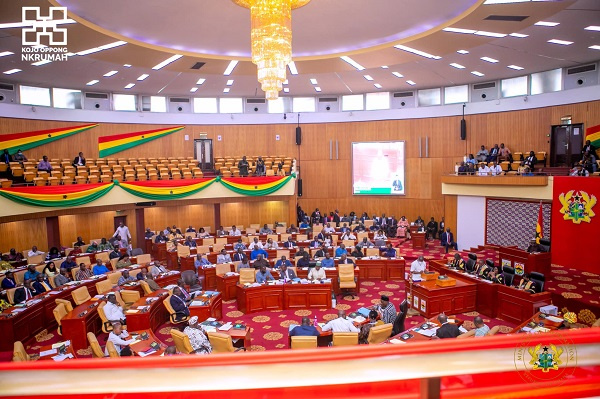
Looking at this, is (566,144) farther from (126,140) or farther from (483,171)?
(126,140)

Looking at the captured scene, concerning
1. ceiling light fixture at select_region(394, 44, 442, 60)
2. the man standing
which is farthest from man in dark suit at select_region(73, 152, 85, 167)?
ceiling light fixture at select_region(394, 44, 442, 60)

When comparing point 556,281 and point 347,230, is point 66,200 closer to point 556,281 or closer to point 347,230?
point 347,230

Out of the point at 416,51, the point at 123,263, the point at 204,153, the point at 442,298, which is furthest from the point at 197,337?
the point at 204,153

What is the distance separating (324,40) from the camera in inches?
485

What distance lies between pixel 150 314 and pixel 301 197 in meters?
14.6

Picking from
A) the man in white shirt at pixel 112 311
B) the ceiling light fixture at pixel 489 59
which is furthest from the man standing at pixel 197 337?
the ceiling light fixture at pixel 489 59

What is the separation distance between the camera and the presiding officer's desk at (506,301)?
28.1 feet

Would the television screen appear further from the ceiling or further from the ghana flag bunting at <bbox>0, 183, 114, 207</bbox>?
the ghana flag bunting at <bbox>0, 183, 114, 207</bbox>

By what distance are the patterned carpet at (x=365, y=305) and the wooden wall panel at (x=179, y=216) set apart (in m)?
10.5

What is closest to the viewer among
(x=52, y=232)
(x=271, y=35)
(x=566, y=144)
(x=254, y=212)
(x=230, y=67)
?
(x=271, y=35)

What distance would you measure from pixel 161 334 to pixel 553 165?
54.6ft

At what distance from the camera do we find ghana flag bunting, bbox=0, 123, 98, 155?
16.7 m

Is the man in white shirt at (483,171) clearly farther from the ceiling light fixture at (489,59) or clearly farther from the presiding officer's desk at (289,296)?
the presiding officer's desk at (289,296)

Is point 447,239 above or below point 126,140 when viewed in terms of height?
below
